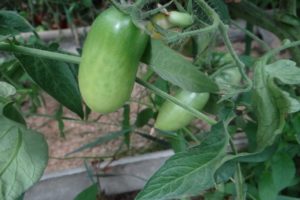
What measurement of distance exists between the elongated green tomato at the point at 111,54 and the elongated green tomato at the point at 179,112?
0.19m

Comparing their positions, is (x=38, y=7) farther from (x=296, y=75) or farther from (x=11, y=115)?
(x=296, y=75)

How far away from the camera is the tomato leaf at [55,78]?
60cm

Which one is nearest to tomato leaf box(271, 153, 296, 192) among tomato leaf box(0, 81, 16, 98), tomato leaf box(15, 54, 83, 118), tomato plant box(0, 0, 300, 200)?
tomato plant box(0, 0, 300, 200)

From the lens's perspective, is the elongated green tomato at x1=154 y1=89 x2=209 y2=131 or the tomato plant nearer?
the tomato plant

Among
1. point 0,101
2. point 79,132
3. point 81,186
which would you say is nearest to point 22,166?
point 0,101

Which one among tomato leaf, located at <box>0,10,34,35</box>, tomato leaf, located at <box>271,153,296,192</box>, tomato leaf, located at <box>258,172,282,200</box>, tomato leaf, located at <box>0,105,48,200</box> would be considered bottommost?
tomato leaf, located at <box>258,172,282,200</box>

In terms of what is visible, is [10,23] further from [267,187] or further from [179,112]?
[267,187]

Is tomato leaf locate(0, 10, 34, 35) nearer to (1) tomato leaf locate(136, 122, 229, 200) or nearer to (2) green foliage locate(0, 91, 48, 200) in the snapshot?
(2) green foliage locate(0, 91, 48, 200)

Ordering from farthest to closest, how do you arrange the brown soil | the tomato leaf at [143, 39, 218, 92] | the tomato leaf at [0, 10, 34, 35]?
the brown soil, the tomato leaf at [0, 10, 34, 35], the tomato leaf at [143, 39, 218, 92]

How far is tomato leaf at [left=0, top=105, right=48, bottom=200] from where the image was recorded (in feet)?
1.60

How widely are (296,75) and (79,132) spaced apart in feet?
3.53

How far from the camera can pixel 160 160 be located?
122cm

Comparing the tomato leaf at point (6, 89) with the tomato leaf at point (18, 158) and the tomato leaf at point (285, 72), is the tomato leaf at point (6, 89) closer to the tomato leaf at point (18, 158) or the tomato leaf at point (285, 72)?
the tomato leaf at point (18, 158)

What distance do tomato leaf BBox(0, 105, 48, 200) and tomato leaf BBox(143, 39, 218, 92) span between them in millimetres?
159
